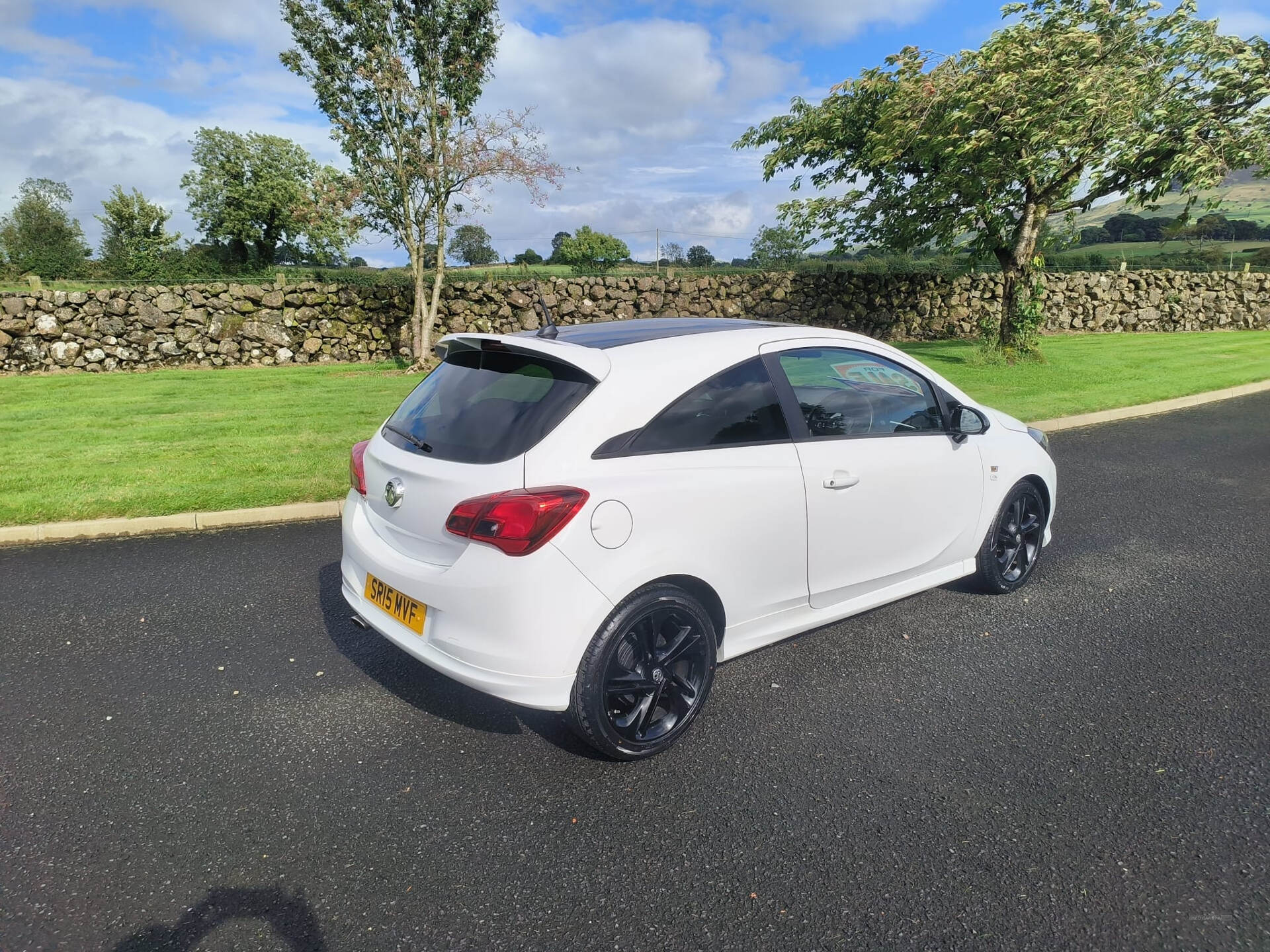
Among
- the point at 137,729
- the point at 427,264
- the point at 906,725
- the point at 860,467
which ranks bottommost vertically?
the point at 137,729

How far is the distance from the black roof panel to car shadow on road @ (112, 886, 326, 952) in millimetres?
2232

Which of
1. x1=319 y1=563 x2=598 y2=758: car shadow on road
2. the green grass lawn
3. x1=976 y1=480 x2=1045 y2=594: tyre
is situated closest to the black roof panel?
x1=319 y1=563 x2=598 y2=758: car shadow on road

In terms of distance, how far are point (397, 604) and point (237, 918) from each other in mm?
1194

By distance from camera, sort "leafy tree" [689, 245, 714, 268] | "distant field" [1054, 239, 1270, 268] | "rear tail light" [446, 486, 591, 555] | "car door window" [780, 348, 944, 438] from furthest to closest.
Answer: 1. "distant field" [1054, 239, 1270, 268]
2. "leafy tree" [689, 245, 714, 268]
3. "car door window" [780, 348, 944, 438]
4. "rear tail light" [446, 486, 591, 555]

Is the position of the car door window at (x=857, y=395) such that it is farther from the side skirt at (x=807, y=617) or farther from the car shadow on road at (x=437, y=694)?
the car shadow on road at (x=437, y=694)

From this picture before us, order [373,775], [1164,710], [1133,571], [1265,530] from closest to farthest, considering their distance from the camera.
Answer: [373,775] → [1164,710] → [1133,571] → [1265,530]

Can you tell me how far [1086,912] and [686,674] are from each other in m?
1.53

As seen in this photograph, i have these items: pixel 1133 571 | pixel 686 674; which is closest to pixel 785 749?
pixel 686 674

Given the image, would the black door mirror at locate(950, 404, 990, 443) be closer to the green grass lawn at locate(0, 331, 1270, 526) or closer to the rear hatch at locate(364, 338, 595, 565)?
the rear hatch at locate(364, 338, 595, 565)

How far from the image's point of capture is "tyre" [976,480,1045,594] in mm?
4617

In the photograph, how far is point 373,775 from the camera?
9.98 ft

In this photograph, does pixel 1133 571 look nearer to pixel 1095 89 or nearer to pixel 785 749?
pixel 785 749

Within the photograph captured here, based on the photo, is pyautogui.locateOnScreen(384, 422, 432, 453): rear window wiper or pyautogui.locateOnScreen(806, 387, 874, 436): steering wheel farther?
pyautogui.locateOnScreen(806, 387, 874, 436): steering wheel

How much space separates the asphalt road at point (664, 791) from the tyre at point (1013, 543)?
0.17 meters
